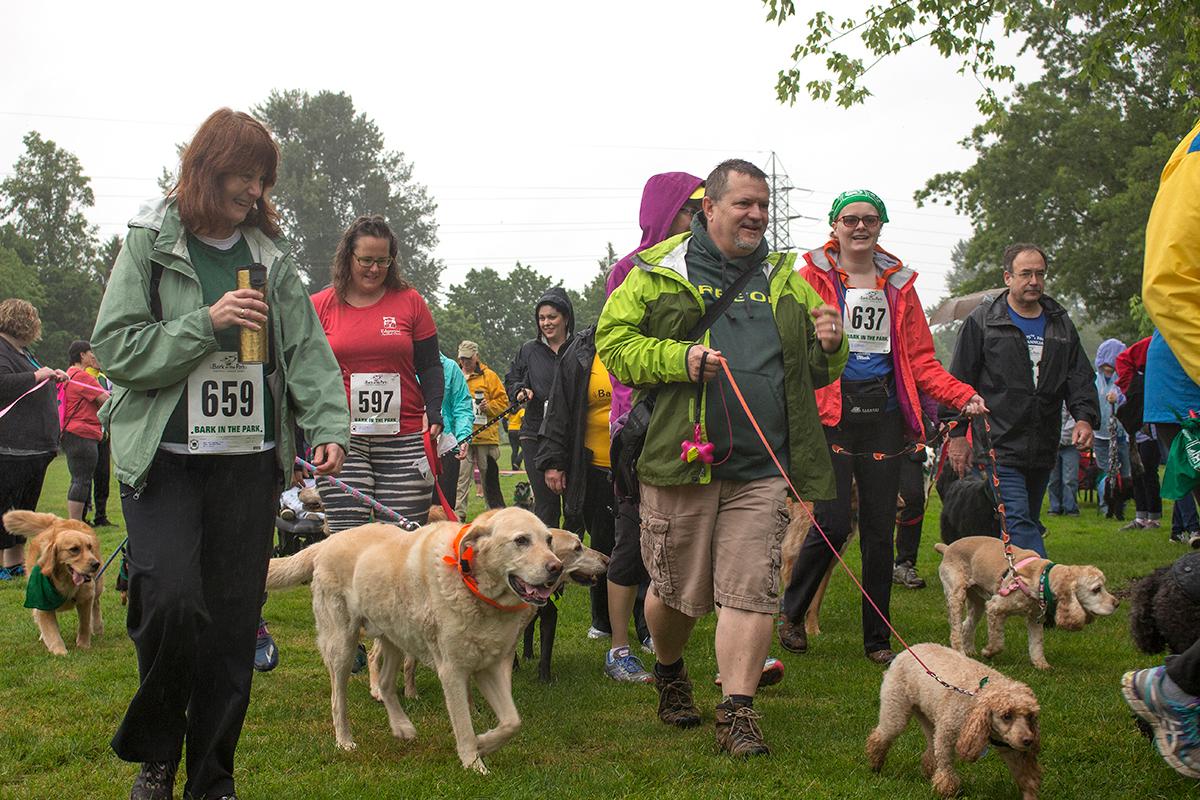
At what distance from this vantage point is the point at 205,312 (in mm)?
3486

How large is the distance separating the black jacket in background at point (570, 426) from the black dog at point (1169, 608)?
3.14 meters

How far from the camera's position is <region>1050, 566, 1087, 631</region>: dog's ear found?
580 centimetres

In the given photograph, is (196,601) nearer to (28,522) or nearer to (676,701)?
(676,701)

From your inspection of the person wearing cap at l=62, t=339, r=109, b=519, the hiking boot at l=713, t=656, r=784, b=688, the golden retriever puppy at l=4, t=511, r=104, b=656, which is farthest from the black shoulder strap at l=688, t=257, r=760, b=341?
the person wearing cap at l=62, t=339, r=109, b=519

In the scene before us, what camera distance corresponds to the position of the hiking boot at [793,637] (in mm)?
6727

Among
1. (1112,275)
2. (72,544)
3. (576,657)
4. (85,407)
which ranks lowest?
(576,657)

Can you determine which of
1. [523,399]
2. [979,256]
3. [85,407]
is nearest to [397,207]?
[979,256]

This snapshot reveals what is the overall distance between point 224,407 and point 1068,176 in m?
35.9

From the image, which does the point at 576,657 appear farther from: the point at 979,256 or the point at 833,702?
the point at 979,256

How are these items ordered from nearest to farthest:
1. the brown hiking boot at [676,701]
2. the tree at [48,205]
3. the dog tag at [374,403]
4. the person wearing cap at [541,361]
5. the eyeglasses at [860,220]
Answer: the brown hiking boot at [676,701], the dog tag at [374,403], the eyeglasses at [860,220], the person wearing cap at [541,361], the tree at [48,205]

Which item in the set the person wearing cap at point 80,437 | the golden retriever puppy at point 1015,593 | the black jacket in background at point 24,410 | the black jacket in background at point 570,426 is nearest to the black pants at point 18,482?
the black jacket in background at point 24,410

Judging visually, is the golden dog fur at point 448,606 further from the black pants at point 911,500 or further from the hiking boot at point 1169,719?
the black pants at point 911,500

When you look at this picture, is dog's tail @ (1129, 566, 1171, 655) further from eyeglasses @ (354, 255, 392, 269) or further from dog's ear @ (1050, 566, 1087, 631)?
eyeglasses @ (354, 255, 392, 269)

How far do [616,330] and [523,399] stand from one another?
3388 millimetres
